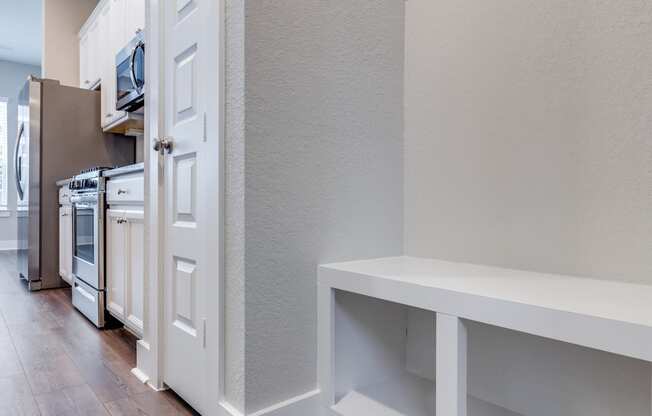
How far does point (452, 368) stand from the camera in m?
0.99

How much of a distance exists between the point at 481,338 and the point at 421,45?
3.62ft

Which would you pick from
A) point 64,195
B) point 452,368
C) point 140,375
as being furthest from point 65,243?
point 452,368

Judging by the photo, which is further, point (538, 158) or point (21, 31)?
point (21, 31)

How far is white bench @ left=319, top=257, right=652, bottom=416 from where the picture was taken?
774mm

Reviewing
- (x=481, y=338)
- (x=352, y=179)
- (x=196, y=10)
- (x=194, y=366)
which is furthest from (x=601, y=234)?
(x=196, y=10)

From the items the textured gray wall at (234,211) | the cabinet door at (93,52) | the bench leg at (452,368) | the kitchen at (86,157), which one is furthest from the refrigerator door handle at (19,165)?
the bench leg at (452,368)

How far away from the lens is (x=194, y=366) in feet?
4.63

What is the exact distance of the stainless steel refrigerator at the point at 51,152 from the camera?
11.6 ft

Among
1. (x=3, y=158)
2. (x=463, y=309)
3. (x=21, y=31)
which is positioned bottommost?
(x=463, y=309)

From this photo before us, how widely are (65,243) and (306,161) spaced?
2967 millimetres

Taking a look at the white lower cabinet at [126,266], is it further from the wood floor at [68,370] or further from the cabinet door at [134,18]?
the cabinet door at [134,18]

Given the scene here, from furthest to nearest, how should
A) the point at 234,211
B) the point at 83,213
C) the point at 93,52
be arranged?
1. the point at 93,52
2. the point at 83,213
3. the point at 234,211

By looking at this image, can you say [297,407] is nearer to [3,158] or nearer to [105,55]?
[105,55]

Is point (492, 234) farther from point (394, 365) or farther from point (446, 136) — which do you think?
point (394, 365)
